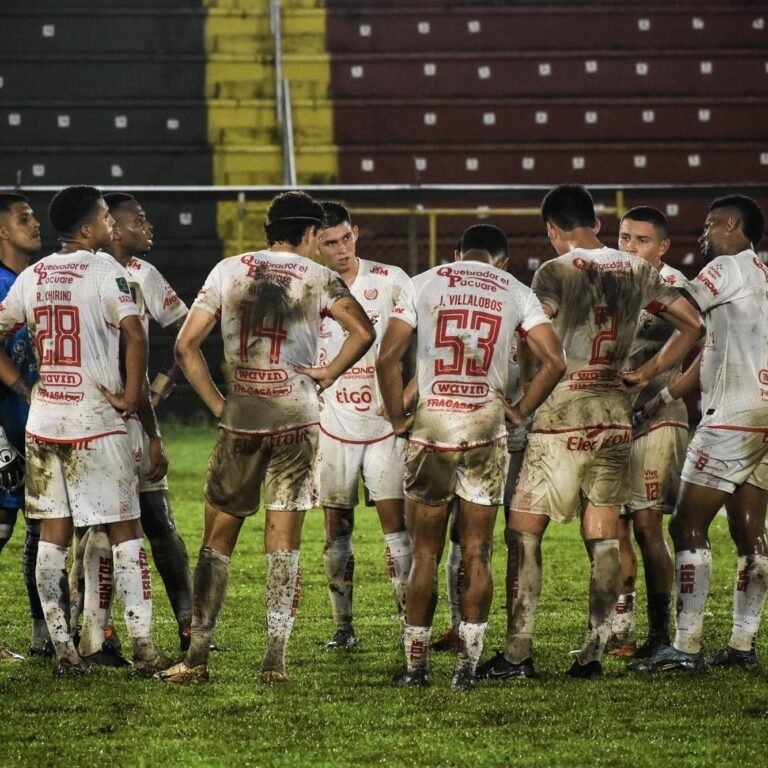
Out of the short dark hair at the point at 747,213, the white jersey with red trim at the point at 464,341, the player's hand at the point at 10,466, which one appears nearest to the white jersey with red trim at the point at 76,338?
the player's hand at the point at 10,466

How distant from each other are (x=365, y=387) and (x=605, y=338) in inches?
58.4

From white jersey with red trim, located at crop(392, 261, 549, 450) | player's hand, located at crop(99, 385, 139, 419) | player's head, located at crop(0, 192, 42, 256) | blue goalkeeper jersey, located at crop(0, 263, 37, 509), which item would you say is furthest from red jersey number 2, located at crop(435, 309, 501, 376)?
player's head, located at crop(0, 192, 42, 256)

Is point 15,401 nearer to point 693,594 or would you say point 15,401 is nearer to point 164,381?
point 164,381

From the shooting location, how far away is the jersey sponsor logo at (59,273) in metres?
5.58

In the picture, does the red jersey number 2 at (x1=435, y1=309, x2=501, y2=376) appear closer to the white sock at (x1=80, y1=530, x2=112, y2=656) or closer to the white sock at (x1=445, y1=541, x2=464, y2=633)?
the white sock at (x1=445, y1=541, x2=464, y2=633)

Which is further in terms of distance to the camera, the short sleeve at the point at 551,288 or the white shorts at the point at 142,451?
the white shorts at the point at 142,451

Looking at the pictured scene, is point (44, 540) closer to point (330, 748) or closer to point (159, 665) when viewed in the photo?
point (159, 665)

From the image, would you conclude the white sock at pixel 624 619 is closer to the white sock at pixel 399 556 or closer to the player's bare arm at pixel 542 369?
the white sock at pixel 399 556

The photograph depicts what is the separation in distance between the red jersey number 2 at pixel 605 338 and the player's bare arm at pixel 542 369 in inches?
8.8

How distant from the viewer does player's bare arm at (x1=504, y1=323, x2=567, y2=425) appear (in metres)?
5.41

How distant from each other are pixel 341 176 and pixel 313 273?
12.7 meters

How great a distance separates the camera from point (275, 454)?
5.52m

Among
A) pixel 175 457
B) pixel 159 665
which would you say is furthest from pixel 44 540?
pixel 175 457

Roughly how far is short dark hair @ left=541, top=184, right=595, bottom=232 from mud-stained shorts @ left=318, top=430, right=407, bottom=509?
1.46 m
